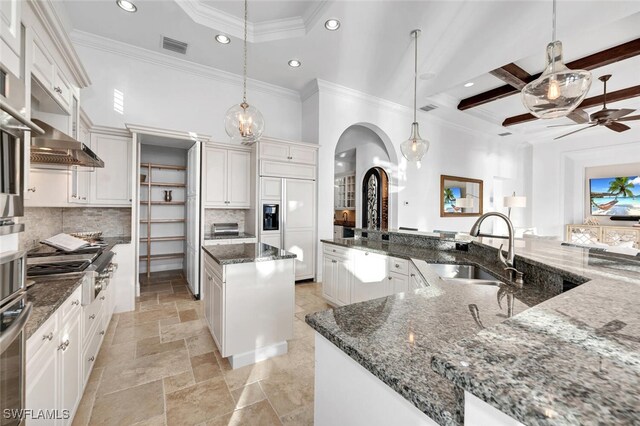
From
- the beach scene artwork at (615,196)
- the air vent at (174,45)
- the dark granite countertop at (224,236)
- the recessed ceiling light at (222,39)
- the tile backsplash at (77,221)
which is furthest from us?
the beach scene artwork at (615,196)

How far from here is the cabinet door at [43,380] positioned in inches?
44.2

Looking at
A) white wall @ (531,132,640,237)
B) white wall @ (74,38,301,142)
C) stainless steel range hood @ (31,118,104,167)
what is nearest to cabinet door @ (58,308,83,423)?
stainless steel range hood @ (31,118,104,167)

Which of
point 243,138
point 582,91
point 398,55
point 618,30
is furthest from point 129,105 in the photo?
point 618,30

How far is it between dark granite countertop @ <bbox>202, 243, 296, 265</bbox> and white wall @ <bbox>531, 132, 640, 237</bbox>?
349 inches

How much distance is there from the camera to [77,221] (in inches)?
149

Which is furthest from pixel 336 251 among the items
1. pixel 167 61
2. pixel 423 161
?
pixel 423 161

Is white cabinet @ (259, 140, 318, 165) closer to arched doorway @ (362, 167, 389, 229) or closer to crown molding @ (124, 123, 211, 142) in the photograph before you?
crown molding @ (124, 123, 211, 142)

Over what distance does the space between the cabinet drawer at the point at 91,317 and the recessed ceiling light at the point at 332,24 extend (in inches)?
148

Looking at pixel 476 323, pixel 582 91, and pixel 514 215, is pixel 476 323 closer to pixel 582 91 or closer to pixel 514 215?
pixel 582 91

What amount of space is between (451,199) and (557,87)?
4898mm

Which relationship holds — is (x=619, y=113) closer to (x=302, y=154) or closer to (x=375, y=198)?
(x=375, y=198)

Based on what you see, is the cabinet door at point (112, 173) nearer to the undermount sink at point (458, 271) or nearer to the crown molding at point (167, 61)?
the crown molding at point (167, 61)

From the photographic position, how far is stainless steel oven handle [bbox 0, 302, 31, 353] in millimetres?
840

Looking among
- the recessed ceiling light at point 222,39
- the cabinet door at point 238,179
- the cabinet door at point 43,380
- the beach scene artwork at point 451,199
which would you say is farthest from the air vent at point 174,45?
the beach scene artwork at point 451,199
